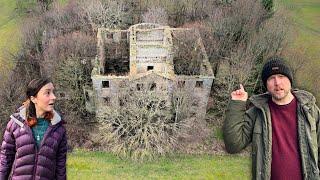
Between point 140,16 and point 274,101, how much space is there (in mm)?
42759

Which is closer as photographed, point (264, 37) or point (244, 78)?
point (244, 78)

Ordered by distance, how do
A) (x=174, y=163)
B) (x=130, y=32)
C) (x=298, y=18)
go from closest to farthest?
(x=174, y=163) → (x=130, y=32) → (x=298, y=18)

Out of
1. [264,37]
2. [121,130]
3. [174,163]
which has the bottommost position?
[174,163]

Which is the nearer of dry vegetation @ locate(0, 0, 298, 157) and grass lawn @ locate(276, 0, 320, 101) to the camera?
dry vegetation @ locate(0, 0, 298, 157)

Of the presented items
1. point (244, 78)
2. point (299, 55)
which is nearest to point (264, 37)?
point (299, 55)

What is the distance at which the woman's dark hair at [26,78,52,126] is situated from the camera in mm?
10312

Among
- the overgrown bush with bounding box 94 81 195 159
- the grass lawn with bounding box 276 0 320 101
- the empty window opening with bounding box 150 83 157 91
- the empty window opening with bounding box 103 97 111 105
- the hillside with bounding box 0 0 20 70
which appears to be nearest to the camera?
the overgrown bush with bounding box 94 81 195 159

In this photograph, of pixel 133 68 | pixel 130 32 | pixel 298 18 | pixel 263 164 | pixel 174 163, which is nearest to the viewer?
pixel 263 164

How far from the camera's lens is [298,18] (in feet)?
195

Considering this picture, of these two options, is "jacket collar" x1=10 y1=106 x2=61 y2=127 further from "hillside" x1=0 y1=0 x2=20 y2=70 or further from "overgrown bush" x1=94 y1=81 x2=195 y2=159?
"hillside" x1=0 y1=0 x2=20 y2=70

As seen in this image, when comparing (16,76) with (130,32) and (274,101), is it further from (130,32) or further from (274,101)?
(274,101)

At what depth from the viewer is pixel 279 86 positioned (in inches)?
338

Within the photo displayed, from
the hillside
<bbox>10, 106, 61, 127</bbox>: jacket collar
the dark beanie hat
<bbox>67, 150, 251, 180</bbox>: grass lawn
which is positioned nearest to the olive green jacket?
the dark beanie hat

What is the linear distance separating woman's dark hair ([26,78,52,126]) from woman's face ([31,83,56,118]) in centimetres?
6
